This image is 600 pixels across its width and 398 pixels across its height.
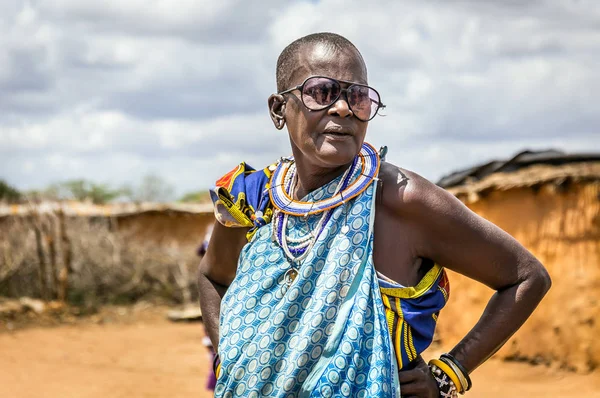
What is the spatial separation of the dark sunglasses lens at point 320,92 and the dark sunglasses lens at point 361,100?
0.04 metres

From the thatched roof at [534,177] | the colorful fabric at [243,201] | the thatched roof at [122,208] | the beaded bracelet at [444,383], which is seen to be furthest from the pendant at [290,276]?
the thatched roof at [122,208]

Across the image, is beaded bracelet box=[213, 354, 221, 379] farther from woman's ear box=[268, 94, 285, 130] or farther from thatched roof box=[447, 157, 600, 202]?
thatched roof box=[447, 157, 600, 202]

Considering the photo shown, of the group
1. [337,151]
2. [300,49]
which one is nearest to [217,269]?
[337,151]

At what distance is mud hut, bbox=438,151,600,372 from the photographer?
→ 763 centimetres

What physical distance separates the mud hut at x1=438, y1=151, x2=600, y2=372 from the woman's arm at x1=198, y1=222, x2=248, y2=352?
6053 mm

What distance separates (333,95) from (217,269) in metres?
0.82

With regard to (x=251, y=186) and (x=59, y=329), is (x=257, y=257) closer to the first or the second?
(x=251, y=186)

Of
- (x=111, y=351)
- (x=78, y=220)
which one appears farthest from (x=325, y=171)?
(x=78, y=220)

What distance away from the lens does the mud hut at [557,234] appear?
7.63 meters

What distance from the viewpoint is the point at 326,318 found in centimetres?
195

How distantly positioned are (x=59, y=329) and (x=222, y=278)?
9842 millimetres

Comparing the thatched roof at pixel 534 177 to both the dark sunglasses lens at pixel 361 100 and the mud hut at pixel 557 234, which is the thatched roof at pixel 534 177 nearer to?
the mud hut at pixel 557 234

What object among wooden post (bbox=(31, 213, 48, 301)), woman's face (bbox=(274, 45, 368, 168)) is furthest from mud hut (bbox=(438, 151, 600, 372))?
wooden post (bbox=(31, 213, 48, 301))

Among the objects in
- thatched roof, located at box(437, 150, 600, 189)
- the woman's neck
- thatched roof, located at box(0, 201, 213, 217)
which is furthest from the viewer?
thatched roof, located at box(0, 201, 213, 217)
